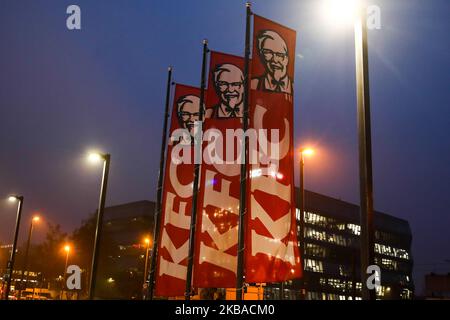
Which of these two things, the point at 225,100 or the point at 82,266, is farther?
the point at 82,266

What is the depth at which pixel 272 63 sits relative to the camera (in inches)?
594

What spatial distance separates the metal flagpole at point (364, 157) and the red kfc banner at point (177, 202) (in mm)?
9984

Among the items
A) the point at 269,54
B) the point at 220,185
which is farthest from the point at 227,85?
the point at 220,185

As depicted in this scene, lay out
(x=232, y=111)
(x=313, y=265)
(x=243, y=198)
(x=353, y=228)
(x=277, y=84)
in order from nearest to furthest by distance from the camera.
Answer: (x=243, y=198), (x=277, y=84), (x=232, y=111), (x=313, y=265), (x=353, y=228)

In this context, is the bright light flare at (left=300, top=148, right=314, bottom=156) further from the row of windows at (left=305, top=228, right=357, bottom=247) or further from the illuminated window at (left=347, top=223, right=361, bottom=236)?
the illuminated window at (left=347, top=223, right=361, bottom=236)

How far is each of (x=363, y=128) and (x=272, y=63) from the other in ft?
16.9

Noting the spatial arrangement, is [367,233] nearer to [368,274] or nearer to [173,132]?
[368,274]

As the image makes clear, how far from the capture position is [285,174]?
14.4 meters

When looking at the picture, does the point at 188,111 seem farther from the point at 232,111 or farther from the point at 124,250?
the point at 124,250

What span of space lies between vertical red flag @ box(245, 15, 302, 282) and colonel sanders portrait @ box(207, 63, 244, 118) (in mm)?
2104

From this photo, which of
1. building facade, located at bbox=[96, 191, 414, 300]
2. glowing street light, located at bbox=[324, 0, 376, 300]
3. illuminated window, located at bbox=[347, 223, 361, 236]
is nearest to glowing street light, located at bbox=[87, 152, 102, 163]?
glowing street light, located at bbox=[324, 0, 376, 300]

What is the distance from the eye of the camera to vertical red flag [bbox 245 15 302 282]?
45.2 feet
